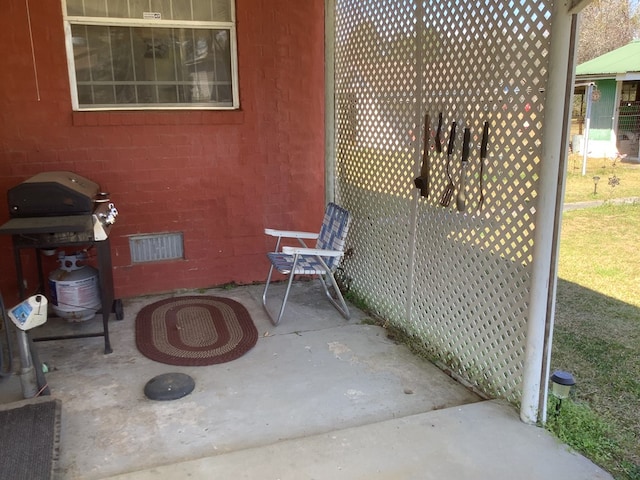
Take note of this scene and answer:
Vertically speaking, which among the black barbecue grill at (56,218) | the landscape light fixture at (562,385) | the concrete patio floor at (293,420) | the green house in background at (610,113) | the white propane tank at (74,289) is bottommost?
the concrete patio floor at (293,420)

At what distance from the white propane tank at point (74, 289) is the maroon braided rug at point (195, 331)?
392mm

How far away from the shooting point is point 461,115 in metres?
3.07

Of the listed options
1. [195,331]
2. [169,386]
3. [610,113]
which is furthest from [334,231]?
[610,113]

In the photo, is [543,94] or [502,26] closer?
[543,94]

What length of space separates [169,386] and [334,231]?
182 cm

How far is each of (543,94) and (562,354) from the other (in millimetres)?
1875

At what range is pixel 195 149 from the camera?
454cm

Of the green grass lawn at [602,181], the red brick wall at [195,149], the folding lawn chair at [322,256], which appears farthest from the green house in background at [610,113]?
the folding lawn chair at [322,256]

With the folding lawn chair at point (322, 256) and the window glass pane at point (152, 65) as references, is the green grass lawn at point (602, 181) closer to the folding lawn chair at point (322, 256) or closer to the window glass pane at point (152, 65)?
the folding lawn chair at point (322, 256)

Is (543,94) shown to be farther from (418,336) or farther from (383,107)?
(418,336)

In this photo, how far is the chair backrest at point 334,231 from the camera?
4.17m

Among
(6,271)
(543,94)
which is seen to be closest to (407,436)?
(543,94)

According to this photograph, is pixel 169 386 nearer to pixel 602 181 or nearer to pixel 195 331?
→ pixel 195 331

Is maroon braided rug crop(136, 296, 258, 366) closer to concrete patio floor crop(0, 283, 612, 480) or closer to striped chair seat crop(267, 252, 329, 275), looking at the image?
concrete patio floor crop(0, 283, 612, 480)
